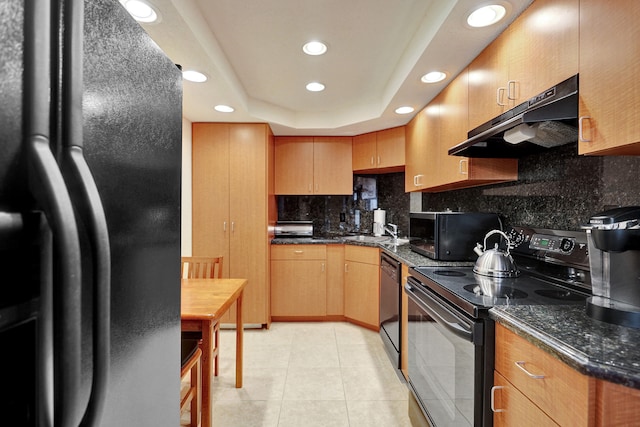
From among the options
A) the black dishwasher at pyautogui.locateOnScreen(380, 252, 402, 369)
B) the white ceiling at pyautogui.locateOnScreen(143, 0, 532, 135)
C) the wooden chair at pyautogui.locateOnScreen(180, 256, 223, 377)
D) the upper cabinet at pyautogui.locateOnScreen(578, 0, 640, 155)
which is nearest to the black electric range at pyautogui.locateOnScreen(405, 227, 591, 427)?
the black dishwasher at pyautogui.locateOnScreen(380, 252, 402, 369)

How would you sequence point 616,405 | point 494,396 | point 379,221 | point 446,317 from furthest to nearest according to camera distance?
point 379,221 → point 446,317 → point 494,396 → point 616,405

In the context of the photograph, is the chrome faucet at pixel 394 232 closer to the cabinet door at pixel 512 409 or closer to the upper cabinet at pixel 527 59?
the upper cabinet at pixel 527 59

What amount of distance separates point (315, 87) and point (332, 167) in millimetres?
1152

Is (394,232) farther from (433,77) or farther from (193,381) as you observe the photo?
(193,381)

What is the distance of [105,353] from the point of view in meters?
0.45

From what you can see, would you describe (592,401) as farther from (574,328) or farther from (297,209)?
(297,209)

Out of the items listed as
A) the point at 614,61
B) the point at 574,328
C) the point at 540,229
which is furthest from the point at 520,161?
the point at 574,328

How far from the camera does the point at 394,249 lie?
2689mm

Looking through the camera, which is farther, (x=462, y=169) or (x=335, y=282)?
(x=335, y=282)

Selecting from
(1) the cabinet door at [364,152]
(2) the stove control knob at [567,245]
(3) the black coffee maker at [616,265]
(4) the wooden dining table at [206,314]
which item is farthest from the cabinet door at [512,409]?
(1) the cabinet door at [364,152]

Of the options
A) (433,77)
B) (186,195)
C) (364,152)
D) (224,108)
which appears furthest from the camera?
(364,152)

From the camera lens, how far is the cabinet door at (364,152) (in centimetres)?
352

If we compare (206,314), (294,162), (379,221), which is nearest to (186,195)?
(294,162)

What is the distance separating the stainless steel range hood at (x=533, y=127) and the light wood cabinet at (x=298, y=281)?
2046mm
